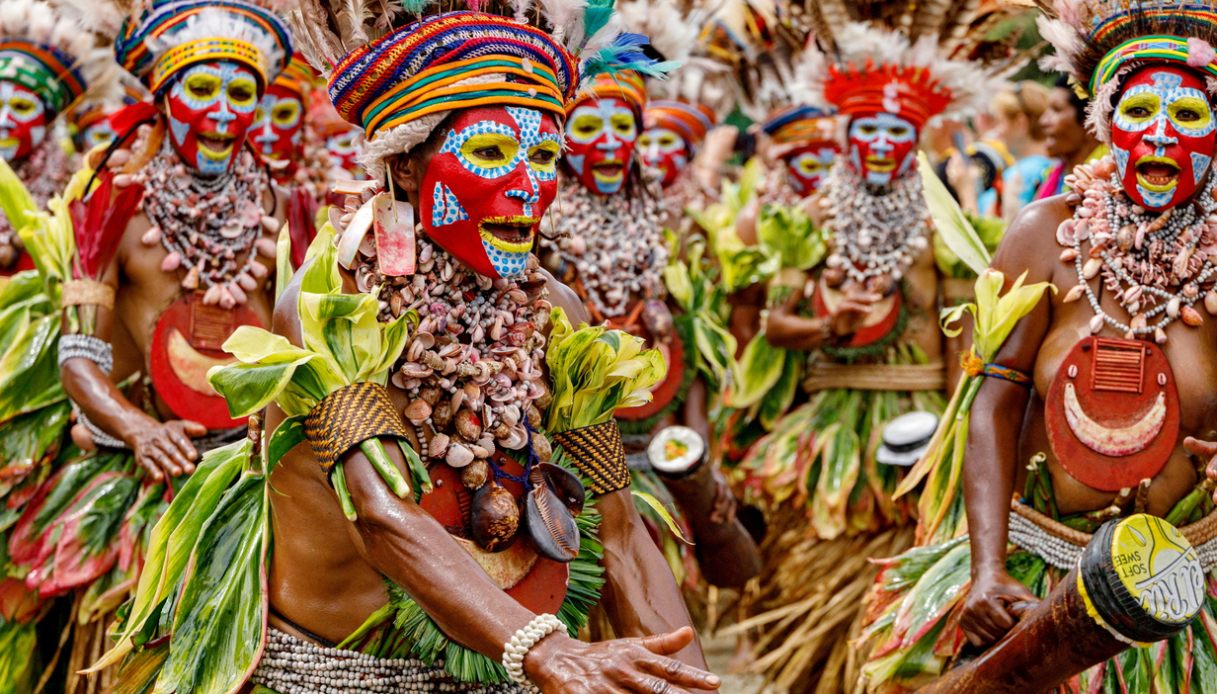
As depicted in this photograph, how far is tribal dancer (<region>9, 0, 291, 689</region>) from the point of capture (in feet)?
16.7

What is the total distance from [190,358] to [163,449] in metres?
0.51

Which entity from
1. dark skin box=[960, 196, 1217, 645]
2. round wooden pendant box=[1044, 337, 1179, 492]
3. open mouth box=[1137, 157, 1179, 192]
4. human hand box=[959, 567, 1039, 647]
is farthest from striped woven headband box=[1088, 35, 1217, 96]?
human hand box=[959, 567, 1039, 647]

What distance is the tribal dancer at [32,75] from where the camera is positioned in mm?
6617

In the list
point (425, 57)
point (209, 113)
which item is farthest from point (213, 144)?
point (425, 57)

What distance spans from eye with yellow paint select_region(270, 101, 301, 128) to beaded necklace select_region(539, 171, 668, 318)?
1.93 meters

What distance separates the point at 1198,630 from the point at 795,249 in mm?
3262

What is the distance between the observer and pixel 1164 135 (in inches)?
154

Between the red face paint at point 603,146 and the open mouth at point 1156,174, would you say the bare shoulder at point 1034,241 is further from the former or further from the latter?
the red face paint at point 603,146

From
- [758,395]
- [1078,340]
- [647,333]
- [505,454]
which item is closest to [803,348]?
[758,395]

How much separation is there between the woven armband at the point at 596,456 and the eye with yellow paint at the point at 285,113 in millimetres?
4586

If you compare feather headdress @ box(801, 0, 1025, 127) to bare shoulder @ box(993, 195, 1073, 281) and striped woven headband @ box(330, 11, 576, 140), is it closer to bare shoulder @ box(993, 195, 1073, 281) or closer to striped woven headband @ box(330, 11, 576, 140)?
bare shoulder @ box(993, 195, 1073, 281)

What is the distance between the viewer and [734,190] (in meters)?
9.88

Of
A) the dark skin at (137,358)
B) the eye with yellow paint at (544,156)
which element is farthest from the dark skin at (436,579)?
the dark skin at (137,358)

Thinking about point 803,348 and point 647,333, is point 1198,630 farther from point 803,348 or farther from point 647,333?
point 803,348
